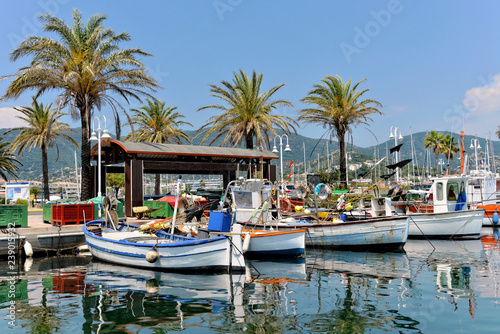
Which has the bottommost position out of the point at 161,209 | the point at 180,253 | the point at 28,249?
the point at 28,249

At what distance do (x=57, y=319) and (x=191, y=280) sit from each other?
4.52m

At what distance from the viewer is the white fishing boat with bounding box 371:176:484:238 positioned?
2161 centimetres

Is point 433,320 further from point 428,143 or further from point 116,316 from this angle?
point 428,143

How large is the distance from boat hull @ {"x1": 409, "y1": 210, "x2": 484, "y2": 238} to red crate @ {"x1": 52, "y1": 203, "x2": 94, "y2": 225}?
55.1ft

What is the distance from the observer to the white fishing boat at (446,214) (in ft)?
70.9

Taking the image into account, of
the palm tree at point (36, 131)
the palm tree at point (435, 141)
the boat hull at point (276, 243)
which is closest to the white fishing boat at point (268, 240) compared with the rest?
the boat hull at point (276, 243)

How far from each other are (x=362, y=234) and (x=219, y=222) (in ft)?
24.2

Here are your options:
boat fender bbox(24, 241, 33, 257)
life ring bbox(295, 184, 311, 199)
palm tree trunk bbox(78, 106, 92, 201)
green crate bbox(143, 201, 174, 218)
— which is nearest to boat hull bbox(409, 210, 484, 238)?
life ring bbox(295, 184, 311, 199)

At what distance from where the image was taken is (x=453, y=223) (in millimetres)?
21750

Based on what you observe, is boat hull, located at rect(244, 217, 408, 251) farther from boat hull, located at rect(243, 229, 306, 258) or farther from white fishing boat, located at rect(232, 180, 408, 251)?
boat hull, located at rect(243, 229, 306, 258)

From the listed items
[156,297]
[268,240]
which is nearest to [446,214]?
[268,240]

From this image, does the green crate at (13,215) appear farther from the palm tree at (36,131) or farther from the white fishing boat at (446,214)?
the palm tree at (36,131)

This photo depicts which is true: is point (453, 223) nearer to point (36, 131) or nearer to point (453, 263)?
point (453, 263)

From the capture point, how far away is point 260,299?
35.4 feet
